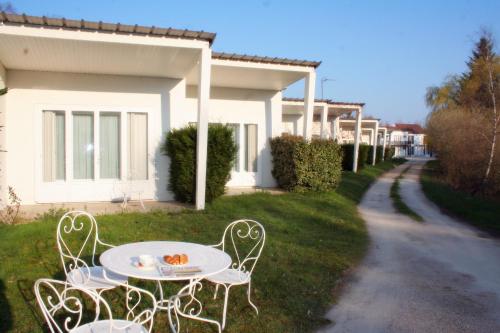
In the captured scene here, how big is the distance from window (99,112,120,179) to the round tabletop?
22.4 feet

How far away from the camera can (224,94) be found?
43.1 ft

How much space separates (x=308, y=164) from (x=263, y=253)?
6.22 m

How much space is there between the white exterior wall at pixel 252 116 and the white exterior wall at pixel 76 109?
2347 mm

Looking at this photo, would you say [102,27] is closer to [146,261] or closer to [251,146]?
[146,261]

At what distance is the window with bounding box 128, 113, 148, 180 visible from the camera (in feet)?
35.1

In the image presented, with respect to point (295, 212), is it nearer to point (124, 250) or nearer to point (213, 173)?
point (213, 173)

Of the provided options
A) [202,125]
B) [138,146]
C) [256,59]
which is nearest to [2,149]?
[138,146]

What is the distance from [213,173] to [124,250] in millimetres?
5782

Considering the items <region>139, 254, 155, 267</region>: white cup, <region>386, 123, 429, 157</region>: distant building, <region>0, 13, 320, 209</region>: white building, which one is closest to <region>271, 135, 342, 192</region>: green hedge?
<region>0, 13, 320, 209</region>: white building

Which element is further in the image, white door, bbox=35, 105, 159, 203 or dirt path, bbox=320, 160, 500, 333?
white door, bbox=35, 105, 159, 203

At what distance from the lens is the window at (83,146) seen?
34.1 feet

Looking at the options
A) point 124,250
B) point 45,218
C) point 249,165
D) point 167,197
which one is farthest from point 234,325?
point 249,165

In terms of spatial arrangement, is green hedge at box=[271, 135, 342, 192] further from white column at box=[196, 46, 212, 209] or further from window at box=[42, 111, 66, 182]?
window at box=[42, 111, 66, 182]

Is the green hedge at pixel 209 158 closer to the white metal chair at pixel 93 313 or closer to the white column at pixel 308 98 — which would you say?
the white column at pixel 308 98
